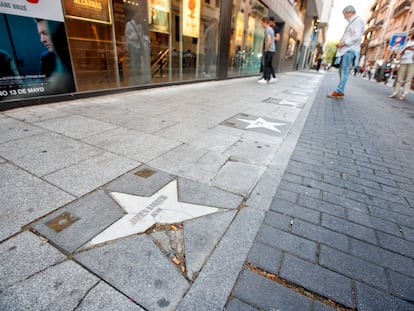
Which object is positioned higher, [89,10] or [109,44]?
[89,10]

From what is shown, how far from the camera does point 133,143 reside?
10.9 ft

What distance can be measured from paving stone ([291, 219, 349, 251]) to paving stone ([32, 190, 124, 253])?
1.49m

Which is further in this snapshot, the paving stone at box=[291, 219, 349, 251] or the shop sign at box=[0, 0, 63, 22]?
the shop sign at box=[0, 0, 63, 22]

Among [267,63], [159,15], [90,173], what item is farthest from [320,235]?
[267,63]

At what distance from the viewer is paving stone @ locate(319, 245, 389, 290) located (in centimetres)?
152

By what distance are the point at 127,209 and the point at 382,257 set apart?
2.04 metres

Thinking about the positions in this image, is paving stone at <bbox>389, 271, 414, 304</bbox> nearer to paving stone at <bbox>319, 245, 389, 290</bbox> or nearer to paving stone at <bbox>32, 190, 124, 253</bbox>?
paving stone at <bbox>319, 245, 389, 290</bbox>

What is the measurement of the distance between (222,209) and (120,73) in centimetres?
602

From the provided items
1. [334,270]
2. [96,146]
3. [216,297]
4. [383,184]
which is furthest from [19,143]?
[383,184]

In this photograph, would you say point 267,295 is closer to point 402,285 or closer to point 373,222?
point 402,285

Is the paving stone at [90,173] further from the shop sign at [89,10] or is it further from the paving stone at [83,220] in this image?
the shop sign at [89,10]

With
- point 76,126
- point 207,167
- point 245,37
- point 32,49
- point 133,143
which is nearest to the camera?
point 207,167

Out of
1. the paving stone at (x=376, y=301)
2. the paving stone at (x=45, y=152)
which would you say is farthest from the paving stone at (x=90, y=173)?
the paving stone at (x=376, y=301)

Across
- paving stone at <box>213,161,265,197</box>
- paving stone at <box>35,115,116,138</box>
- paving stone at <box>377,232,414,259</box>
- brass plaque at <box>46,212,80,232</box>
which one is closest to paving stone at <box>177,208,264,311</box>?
paving stone at <box>213,161,265,197</box>
